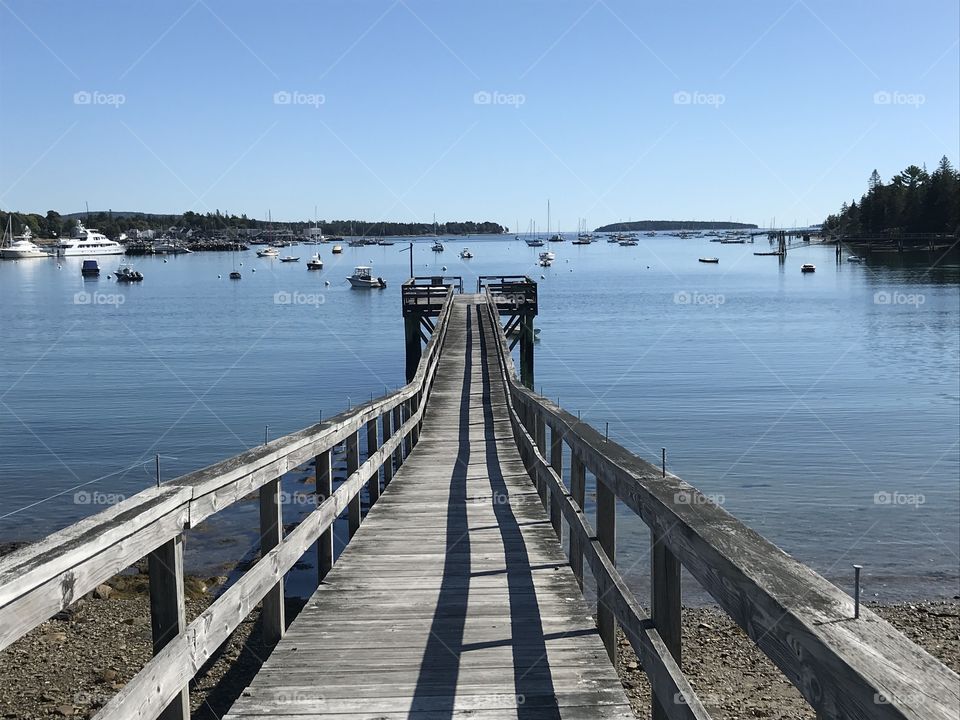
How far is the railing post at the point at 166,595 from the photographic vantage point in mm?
3379

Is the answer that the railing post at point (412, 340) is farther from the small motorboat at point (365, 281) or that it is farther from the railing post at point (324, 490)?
the small motorboat at point (365, 281)

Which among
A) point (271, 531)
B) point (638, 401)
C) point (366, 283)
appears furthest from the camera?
point (366, 283)

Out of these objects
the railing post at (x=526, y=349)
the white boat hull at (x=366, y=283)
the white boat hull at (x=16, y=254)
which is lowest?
the railing post at (x=526, y=349)

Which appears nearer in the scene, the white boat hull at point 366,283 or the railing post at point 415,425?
the railing post at point 415,425

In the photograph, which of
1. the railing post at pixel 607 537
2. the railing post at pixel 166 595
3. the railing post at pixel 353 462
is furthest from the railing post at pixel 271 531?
the railing post at pixel 353 462

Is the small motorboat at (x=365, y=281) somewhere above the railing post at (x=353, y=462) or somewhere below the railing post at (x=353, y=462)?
above

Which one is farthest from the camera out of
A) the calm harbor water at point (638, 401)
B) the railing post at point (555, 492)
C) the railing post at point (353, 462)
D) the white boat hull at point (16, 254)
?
the white boat hull at point (16, 254)

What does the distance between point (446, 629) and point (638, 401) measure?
26719 millimetres

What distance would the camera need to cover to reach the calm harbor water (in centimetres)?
1689

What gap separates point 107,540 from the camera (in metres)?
2.94

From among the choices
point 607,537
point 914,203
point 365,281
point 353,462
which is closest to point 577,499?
point 607,537

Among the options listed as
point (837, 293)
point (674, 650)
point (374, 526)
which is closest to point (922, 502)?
point (374, 526)

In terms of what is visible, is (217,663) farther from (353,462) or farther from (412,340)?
(412,340)

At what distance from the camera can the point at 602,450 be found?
523 cm
